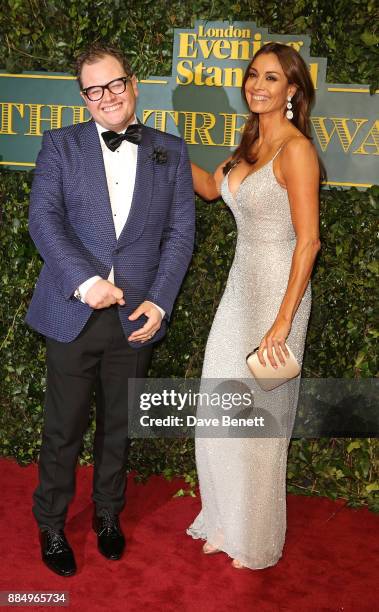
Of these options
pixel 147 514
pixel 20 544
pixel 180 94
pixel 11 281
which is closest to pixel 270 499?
pixel 147 514

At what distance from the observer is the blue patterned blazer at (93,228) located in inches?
127

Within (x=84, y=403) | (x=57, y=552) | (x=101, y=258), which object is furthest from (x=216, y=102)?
(x=57, y=552)

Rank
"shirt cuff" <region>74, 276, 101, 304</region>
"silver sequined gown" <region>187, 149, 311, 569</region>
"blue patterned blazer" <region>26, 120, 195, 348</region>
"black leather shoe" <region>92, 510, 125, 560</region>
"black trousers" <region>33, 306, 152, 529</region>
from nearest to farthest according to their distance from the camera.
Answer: "shirt cuff" <region>74, 276, 101, 304</region> → "blue patterned blazer" <region>26, 120, 195, 348</region> → "black trousers" <region>33, 306, 152, 529</region> → "silver sequined gown" <region>187, 149, 311, 569</region> → "black leather shoe" <region>92, 510, 125, 560</region>

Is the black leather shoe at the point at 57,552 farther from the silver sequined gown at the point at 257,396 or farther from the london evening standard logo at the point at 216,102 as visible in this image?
the london evening standard logo at the point at 216,102

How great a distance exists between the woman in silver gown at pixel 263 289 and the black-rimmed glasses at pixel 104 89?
58 centimetres

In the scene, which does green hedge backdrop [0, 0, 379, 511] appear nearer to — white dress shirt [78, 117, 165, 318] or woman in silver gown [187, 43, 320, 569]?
woman in silver gown [187, 43, 320, 569]

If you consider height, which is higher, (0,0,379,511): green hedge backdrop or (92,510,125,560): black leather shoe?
(0,0,379,511): green hedge backdrop

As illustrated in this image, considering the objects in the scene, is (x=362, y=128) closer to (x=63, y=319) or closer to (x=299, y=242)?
(x=299, y=242)

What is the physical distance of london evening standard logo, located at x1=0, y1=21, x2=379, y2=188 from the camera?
4062 millimetres

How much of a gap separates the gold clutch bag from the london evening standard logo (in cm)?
125

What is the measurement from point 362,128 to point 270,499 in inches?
77.2

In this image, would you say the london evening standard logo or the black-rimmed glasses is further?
the london evening standard logo

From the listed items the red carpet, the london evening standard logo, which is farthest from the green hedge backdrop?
the red carpet

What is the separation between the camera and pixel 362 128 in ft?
13.4
